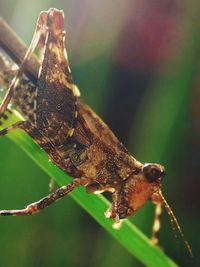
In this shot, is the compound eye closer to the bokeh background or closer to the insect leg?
the insect leg

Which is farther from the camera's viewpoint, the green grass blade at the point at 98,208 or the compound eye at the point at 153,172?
the compound eye at the point at 153,172

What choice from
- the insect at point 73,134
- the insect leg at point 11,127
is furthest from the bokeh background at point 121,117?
the insect leg at point 11,127

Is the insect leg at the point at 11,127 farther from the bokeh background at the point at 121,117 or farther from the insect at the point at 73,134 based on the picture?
the bokeh background at the point at 121,117

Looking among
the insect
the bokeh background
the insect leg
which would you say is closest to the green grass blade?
the insect leg

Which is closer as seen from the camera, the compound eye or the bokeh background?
the compound eye

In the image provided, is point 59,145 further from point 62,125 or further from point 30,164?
point 30,164

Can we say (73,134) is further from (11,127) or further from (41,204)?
(11,127)

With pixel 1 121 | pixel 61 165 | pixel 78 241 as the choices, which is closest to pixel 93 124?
pixel 61 165
